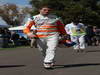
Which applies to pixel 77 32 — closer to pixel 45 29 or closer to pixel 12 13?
pixel 45 29

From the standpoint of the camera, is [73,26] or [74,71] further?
[73,26]

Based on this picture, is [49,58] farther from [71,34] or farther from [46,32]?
[71,34]

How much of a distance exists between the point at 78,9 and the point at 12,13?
52020mm

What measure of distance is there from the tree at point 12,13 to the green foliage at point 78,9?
3889 centimetres

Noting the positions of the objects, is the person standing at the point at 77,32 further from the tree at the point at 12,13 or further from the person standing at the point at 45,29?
the tree at the point at 12,13

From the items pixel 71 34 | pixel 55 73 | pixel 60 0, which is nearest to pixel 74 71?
pixel 55 73

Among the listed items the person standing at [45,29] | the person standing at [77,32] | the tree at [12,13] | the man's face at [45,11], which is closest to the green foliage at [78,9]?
the person standing at [77,32]

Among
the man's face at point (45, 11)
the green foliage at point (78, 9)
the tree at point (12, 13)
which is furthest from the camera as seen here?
the tree at point (12, 13)

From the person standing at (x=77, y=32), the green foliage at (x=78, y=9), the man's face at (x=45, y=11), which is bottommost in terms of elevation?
the green foliage at (x=78, y=9)

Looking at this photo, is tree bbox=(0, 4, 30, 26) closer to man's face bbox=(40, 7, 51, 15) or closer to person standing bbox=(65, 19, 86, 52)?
person standing bbox=(65, 19, 86, 52)

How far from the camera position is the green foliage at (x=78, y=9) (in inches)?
1768

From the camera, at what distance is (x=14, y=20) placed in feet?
319

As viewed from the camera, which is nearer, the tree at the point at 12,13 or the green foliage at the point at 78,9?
the green foliage at the point at 78,9

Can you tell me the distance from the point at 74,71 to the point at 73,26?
8.94m
